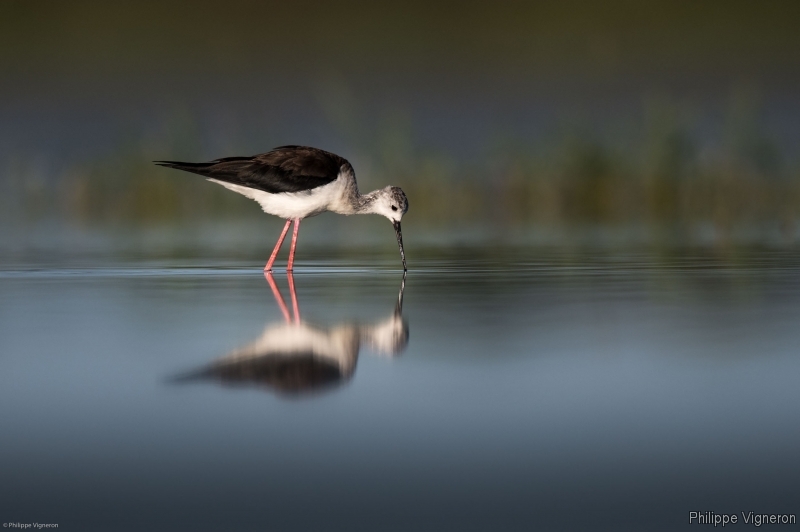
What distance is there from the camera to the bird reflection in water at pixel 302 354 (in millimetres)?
4230

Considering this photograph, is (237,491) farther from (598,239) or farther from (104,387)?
(598,239)

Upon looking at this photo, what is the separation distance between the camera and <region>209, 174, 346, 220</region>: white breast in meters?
10.2

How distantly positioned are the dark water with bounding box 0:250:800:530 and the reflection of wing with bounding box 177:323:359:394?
2 centimetres

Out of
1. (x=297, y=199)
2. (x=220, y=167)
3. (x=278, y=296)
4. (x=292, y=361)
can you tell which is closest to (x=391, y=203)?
(x=297, y=199)

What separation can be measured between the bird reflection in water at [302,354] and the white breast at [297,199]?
3.89 meters

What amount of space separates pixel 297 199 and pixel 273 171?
0.33m

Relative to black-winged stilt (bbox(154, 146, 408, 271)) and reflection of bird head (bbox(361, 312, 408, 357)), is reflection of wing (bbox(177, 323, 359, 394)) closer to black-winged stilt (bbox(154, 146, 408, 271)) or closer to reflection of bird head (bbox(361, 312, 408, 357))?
reflection of bird head (bbox(361, 312, 408, 357))

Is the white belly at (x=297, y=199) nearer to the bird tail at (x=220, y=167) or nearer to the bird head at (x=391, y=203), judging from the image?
the bird tail at (x=220, y=167)

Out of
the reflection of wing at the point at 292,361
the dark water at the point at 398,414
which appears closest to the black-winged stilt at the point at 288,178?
the dark water at the point at 398,414

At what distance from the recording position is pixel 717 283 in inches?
333

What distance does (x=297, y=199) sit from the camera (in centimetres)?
1023

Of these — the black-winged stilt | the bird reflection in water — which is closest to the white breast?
the black-winged stilt

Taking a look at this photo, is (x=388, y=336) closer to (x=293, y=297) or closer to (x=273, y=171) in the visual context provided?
(x=293, y=297)

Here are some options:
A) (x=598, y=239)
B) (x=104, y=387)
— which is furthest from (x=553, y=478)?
(x=598, y=239)
